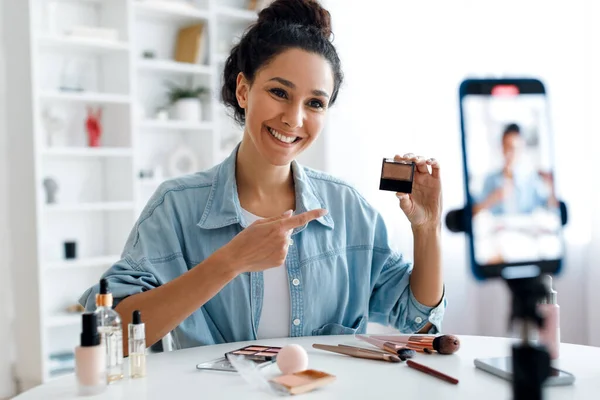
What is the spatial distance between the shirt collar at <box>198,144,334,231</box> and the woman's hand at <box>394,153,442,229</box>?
232 millimetres

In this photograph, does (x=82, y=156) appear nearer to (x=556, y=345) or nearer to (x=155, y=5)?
(x=155, y=5)

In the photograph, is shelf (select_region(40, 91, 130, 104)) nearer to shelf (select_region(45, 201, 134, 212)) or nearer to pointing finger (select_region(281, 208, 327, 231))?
shelf (select_region(45, 201, 134, 212))

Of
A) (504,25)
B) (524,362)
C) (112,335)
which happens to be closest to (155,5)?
(504,25)

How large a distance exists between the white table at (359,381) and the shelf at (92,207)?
235 cm

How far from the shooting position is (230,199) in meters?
1.53

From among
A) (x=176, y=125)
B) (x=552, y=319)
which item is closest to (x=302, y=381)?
(x=552, y=319)

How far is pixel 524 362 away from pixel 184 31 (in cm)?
385

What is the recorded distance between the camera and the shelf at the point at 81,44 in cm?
337

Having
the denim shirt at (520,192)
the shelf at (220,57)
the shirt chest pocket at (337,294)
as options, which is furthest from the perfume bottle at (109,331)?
the shelf at (220,57)

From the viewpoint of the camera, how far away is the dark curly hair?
1544mm

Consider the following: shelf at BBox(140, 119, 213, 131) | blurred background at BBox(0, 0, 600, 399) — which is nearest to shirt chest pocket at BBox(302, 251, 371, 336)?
blurred background at BBox(0, 0, 600, 399)

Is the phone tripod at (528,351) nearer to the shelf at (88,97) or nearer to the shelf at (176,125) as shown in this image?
the shelf at (88,97)

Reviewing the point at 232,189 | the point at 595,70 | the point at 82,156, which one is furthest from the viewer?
the point at 82,156

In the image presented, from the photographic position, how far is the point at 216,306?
57.6 inches
